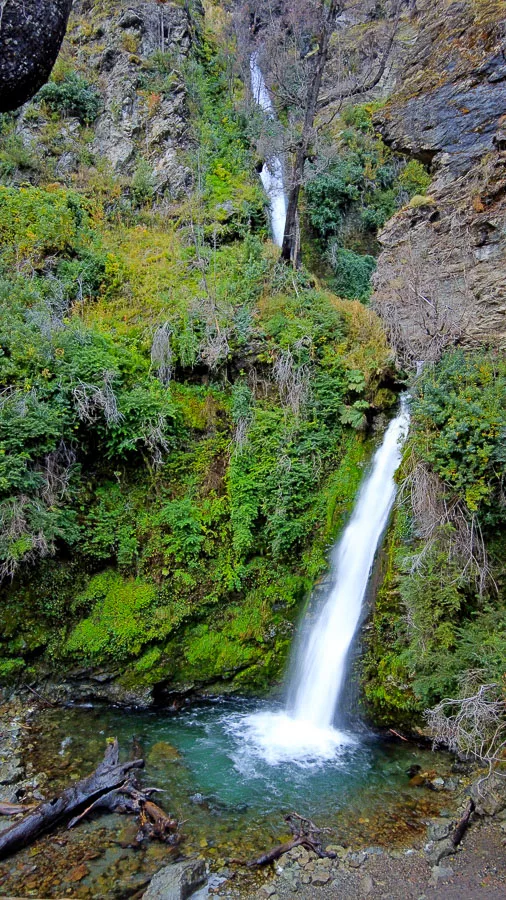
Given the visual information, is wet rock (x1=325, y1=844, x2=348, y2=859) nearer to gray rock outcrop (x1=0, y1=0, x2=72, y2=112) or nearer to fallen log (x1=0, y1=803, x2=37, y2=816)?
fallen log (x1=0, y1=803, x2=37, y2=816)

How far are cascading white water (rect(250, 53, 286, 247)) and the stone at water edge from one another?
44.2ft

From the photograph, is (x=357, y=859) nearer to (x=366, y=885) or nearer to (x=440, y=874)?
(x=366, y=885)

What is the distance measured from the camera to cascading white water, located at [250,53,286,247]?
15.2 metres

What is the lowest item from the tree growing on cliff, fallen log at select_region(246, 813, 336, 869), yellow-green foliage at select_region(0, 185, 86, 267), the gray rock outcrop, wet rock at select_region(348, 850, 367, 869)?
fallen log at select_region(246, 813, 336, 869)

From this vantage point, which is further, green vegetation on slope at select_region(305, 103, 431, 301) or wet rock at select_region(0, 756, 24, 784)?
green vegetation on slope at select_region(305, 103, 431, 301)

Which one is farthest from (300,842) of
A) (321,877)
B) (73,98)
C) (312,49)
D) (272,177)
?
(312,49)

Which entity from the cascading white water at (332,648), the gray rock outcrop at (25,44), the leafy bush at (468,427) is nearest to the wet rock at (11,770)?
the cascading white water at (332,648)

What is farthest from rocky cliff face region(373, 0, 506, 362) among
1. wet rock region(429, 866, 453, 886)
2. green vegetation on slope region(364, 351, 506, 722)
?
wet rock region(429, 866, 453, 886)

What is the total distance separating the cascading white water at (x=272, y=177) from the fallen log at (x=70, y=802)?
12.6 metres

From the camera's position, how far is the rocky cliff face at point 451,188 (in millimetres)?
8453

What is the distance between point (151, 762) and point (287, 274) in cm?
948

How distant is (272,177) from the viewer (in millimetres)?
17188

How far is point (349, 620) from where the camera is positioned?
736 cm

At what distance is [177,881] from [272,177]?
18.3 metres
